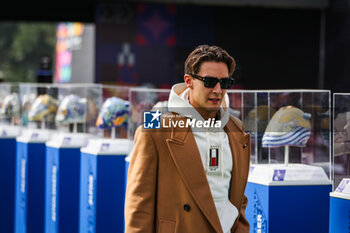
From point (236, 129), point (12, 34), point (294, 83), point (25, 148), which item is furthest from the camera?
point (12, 34)

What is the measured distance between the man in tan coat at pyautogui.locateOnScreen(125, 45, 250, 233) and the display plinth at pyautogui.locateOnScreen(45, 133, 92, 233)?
10.1 ft

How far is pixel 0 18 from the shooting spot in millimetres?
14555

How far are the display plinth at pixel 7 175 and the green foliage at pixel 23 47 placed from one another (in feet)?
110

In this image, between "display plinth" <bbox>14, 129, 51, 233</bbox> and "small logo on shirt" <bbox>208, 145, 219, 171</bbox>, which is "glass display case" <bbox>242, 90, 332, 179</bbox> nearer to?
"small logo on shirt" <bbox>208, 145, 219, 171</bbox>

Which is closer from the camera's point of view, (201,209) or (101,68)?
(201,209)

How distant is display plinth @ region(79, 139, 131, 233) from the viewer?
5145mm

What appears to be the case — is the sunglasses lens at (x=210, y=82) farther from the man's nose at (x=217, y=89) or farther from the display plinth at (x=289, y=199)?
the display plinth at (x=289, y=199)

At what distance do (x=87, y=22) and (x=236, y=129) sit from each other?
11.5 m

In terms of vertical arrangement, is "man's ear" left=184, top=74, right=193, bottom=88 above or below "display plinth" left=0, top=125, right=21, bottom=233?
above

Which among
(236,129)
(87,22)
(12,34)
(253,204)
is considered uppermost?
(12,34)

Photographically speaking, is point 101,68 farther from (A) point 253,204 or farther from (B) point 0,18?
(A) point 253,204

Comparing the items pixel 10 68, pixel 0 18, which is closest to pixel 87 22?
pixel 0 18

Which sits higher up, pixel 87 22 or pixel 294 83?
pixel 87 22

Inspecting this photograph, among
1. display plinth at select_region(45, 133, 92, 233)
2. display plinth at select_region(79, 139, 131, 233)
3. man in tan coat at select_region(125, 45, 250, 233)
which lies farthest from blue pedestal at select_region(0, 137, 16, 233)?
man in tan coat at select_region(125, 45, 250, 233)
